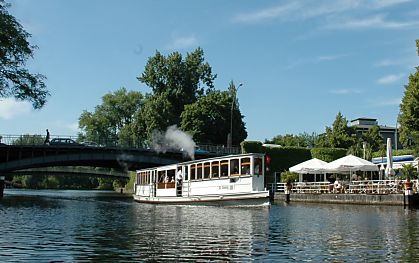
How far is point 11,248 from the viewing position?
13.5m

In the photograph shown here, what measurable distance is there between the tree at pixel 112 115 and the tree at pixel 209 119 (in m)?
27.0

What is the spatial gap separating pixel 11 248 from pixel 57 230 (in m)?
4.84

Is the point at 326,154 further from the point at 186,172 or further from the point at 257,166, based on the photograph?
the point at 257,166

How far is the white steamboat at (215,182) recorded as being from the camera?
33031 millimetres

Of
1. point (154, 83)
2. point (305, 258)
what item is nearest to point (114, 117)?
point (154, 83)

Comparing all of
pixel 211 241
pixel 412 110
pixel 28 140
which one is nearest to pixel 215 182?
pixel 412 110

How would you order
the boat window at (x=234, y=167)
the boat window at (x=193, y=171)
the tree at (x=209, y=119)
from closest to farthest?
the boat window at (x=234, y=167)
the boat window at (x=193, y=171)
the tree at (x=209, y=119)

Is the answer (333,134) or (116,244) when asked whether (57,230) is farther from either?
(333,134)

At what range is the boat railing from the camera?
36.7m

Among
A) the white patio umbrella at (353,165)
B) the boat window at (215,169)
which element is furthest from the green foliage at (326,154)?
the boat window at (215,169)

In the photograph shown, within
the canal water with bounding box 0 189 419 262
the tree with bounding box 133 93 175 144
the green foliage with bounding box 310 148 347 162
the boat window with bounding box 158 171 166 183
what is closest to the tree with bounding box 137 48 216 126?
the tree with bounding box 133 93 175 144

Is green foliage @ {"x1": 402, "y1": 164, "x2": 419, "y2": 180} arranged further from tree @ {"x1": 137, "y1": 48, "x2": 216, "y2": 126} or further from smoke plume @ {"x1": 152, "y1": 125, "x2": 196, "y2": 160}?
tree @ {"x1": 137, "y1": 48, "x2": 216, "y2": 126}

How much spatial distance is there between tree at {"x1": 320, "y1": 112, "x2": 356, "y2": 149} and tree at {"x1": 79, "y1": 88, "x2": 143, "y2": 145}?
4388cm

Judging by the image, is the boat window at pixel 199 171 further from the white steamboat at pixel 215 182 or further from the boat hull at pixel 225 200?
the boat hull at pixel 225 200
